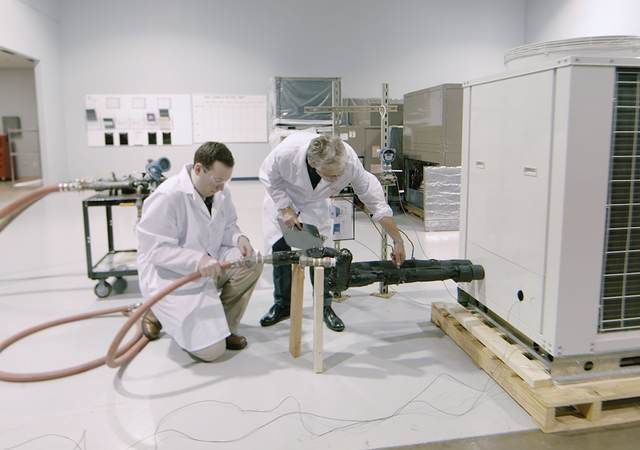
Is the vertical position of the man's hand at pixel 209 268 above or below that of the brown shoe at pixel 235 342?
above

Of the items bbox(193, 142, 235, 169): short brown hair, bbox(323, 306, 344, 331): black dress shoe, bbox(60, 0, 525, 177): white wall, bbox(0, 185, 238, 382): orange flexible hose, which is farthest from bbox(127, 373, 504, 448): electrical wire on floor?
bbox(60, 0, 525, 177): white wall

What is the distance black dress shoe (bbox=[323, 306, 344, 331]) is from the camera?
2.95m

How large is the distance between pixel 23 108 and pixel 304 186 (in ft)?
34.9

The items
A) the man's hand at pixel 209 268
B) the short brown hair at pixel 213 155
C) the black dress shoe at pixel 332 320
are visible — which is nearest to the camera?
the man's hand at pixel 209 268

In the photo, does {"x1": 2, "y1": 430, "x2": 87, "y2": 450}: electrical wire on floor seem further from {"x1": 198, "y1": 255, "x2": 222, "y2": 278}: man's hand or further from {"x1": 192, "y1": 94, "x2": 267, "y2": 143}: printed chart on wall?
{"x1": 192, "y1": 94, "x2": 267, "y2": 143}: printed chart on wall

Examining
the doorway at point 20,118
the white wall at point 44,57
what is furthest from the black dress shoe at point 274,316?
the doorway at point 20,118

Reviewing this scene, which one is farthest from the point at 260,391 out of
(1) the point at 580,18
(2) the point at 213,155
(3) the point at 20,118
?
(3) the point at 20,118

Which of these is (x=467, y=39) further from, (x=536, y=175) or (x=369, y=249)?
(x=536, y=175)

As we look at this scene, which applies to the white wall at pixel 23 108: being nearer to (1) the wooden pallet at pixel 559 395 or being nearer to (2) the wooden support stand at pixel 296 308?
(2) the wooden support stand at pixel 296 308

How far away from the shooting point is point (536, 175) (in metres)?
2.11

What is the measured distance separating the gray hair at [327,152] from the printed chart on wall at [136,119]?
742 cm

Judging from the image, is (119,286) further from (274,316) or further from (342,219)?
(342,219)

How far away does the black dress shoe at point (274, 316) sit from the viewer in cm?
301

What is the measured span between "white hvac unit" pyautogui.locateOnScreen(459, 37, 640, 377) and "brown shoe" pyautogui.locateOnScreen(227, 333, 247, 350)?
51.5 inches
